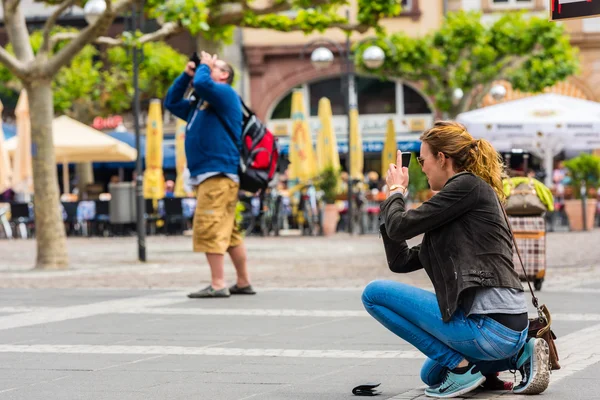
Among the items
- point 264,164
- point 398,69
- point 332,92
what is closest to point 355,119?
point 398,69

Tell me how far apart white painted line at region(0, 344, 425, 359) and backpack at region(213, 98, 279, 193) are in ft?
11.0

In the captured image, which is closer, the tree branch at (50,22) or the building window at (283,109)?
the tree branch at (50,22)

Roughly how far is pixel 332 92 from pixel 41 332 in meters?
33.2

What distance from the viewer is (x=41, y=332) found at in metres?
8.62

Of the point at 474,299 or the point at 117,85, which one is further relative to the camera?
the point at 117,85

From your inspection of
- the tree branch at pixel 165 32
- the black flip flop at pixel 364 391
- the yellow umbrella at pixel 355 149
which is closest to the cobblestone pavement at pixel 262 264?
the tree branch at pixel 165 32

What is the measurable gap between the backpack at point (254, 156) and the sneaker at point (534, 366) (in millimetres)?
5519

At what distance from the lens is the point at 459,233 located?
5496 millimetres

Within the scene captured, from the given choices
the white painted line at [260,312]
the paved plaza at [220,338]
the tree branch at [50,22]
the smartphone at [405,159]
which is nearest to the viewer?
the smartphone at [405,159]

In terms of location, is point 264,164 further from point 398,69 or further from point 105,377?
point 398,69

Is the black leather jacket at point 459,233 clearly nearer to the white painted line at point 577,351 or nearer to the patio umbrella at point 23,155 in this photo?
the white painted line at point 577,351

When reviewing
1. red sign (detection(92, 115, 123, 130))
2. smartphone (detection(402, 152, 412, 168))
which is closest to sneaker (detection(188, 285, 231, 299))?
smartphone (detection(402, 152, 412, 168))

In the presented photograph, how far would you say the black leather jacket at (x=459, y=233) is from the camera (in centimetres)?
544

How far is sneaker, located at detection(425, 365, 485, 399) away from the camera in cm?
557
